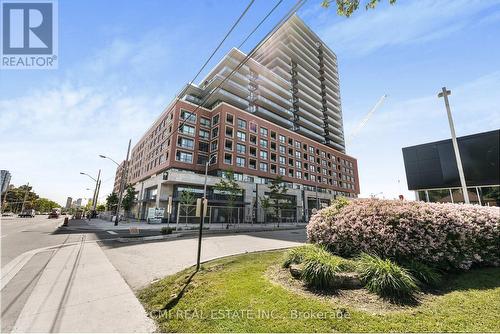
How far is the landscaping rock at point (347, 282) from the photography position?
5523mm

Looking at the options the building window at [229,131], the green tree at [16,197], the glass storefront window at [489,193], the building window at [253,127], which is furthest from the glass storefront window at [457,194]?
the green tree at [16,197]

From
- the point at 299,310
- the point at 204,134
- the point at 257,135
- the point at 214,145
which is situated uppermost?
the point at 257,135

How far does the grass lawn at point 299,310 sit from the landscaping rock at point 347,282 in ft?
2.57

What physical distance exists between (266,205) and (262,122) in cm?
2352

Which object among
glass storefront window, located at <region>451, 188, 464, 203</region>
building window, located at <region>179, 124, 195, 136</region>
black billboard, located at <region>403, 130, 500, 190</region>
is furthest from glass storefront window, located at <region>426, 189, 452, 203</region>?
building window, located at <region>179, 124, 195, 136</region>

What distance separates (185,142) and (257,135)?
1657cm

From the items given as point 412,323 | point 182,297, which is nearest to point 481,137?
point 412,323

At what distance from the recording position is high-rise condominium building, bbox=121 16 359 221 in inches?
1791

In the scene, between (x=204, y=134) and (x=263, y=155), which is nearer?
(x=204, y=134)

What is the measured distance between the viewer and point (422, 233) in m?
6.38

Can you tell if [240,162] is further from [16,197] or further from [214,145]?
[16,197]

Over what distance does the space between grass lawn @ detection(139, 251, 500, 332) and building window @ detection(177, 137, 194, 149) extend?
4075cm

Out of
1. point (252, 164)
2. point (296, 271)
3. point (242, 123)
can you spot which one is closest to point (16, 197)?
point (242, 123)

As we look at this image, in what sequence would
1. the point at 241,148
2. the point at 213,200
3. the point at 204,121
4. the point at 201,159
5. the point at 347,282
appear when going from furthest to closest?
the point at 204,121 < the point at 241,148 < the point at 201,159 < the point at 213,200 < the point at 347,282
